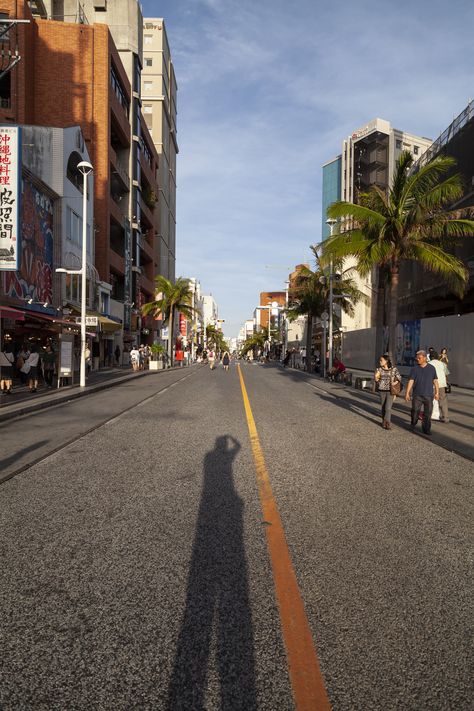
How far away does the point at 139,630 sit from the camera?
10.7 ft

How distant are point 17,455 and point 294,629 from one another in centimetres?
688

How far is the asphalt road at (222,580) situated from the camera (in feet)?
9.09

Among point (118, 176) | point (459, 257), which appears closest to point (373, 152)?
point (118, 176)

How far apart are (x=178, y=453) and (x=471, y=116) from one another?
112 feet

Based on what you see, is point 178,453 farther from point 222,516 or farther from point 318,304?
point 318,304

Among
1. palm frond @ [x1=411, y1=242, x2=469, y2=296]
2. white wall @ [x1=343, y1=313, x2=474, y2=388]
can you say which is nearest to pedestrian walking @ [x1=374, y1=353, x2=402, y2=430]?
palm frond @ [x1=411, y1=242, x2=469, y2=296]

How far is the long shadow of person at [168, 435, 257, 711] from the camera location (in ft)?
8.89

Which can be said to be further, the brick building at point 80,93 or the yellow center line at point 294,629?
the brick building at point 80,93

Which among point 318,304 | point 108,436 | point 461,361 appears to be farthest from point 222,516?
point 318,304

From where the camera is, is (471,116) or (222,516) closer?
(222,516)

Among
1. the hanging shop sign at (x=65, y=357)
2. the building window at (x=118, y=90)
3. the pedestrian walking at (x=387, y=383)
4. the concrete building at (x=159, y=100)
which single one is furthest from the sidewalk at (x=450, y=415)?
the concrete building at (x=159, y=100)

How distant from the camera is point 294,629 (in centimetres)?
330

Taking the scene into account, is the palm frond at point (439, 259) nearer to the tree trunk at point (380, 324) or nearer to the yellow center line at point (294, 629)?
the tree trunk at point (380, 324)

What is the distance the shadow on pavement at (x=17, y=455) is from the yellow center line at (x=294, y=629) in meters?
4.41
